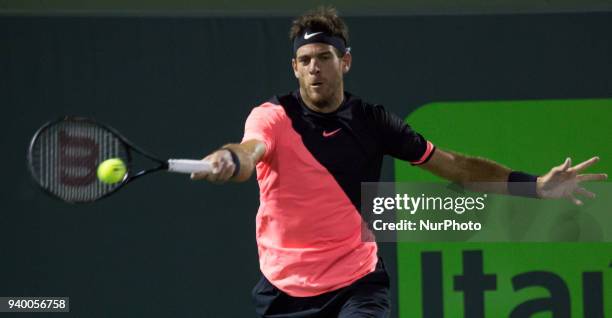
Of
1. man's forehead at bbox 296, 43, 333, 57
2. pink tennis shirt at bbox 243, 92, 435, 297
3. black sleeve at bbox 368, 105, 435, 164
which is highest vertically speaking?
man's forehead at bbox 296, 43, 333, 57

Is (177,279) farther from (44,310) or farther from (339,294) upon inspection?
(339,294)

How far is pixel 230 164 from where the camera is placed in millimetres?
3443

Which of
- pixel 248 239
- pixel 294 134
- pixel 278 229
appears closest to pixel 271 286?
pixel 278 229

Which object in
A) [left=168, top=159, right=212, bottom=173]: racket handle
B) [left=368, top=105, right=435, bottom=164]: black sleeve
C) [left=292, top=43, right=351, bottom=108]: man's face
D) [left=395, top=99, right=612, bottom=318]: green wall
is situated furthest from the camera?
[left=395, top=99, right=612, bottom=318]: green wall

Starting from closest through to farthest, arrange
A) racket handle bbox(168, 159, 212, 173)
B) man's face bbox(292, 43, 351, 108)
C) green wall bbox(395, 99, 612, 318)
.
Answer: racket handle bbox(168, 159, 212, 173) < man's face bbox(292, 43, 351, 108) < green wall bbox(395, 99, 612, 318)

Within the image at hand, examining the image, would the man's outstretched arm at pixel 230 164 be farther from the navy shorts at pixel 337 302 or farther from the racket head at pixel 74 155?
the navy shorts at pixel 337 302

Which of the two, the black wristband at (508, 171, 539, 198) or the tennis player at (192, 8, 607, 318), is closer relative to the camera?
the tennis player at (192, 8, 607, 318)

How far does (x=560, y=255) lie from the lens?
572 cm

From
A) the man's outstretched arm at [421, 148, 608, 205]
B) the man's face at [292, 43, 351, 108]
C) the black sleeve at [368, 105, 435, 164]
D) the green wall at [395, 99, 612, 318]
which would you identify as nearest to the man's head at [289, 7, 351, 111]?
the man's face at [292, 43, 351, 108]

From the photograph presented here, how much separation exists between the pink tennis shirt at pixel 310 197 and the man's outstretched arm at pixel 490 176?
0.41 meters

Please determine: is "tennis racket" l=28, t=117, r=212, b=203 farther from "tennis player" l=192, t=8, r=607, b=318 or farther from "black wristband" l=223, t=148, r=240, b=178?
"tennis player" l=192, t=8, r=607, b=318

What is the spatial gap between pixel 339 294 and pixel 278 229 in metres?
0.33

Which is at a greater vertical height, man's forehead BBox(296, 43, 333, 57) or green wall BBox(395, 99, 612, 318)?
man's forehead BBox(296, 43, 333, 57)

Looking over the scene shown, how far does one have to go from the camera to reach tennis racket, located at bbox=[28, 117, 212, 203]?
12.0 ft
